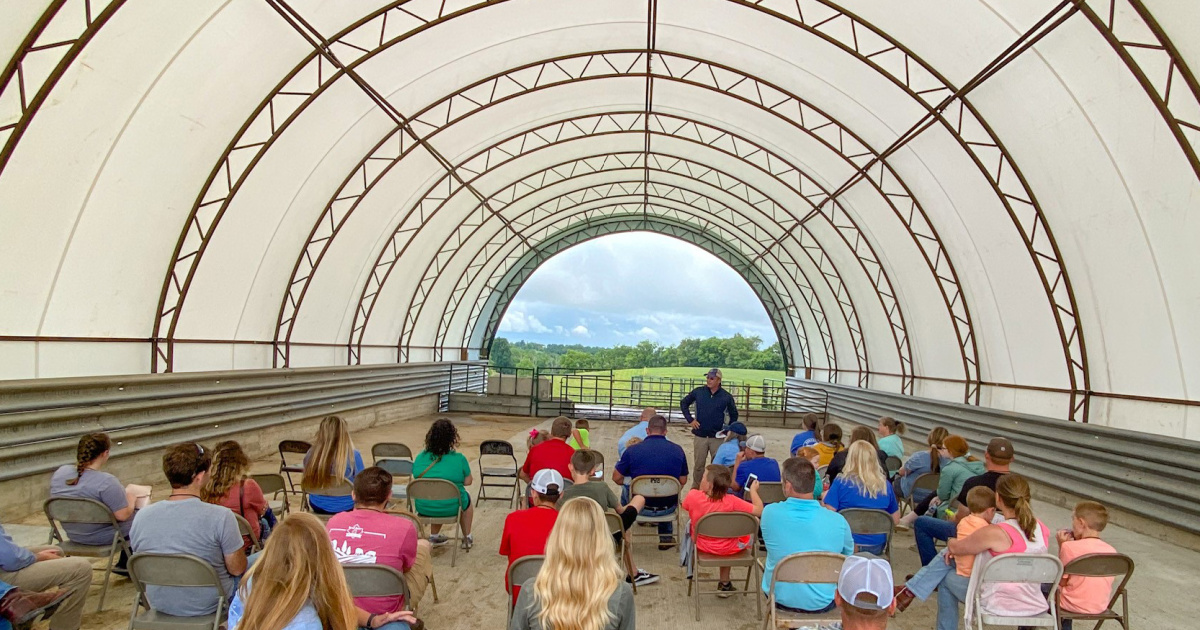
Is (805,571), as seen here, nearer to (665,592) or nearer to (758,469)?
(665,592)

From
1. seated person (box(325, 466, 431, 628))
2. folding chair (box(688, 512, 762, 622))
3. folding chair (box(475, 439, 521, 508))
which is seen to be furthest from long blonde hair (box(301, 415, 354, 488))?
folding chair (box(688, 512, 762, 622))

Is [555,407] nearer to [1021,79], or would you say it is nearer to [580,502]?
[1021,79]

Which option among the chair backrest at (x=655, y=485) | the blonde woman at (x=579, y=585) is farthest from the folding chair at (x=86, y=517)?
the chair backrest at (x=655, y=485)

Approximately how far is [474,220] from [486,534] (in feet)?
54.6

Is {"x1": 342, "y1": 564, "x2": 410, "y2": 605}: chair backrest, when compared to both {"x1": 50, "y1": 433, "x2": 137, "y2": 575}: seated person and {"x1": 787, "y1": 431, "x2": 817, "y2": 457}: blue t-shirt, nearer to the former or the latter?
{"x1": 50, "y1": 433, "x2": 137, "y2": 575}: seated person

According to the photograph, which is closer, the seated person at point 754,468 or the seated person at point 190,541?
the seated person at point 190,541

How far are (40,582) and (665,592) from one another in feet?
16.6

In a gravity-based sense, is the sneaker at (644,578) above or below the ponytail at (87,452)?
below

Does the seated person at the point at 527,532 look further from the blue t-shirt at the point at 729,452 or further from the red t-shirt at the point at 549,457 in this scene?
the blue t-shirt at the point at 729,452

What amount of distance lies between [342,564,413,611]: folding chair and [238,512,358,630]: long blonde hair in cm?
107

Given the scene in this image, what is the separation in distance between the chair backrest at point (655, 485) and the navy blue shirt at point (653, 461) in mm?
219

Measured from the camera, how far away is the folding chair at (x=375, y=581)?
4.26 metres

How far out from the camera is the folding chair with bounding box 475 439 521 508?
10.3 m

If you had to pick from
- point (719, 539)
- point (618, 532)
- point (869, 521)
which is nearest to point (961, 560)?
point (869, 521)
